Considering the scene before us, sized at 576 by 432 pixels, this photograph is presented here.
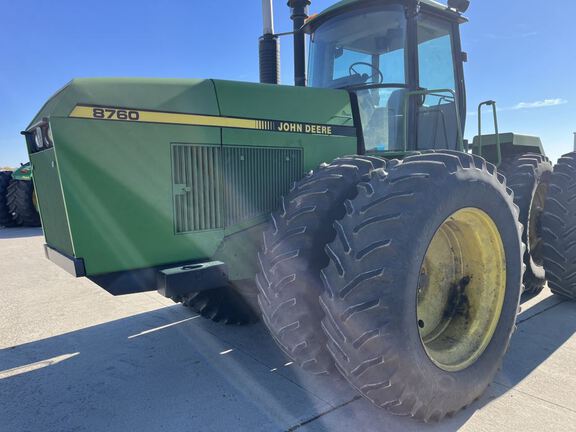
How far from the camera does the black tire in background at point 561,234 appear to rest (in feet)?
13.8

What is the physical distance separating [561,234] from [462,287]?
80.6 inches

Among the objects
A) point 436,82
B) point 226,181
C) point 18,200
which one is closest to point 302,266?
point 226,181

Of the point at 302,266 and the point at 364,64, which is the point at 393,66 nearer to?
the point at 364,64

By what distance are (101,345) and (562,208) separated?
453 centimetres

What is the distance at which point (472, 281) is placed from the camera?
287 centimetres

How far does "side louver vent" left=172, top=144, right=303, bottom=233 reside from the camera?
8.80 ft

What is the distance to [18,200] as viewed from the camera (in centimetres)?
1259

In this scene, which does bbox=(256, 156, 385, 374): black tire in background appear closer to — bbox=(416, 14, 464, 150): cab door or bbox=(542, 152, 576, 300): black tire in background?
bbox=(416, 14, 464, 150): cab door

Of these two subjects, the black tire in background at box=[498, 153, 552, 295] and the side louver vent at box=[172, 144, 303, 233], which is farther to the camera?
the black tire in background at box=[498, 153, 552, 295]

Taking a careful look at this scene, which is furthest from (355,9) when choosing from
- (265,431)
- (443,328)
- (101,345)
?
(101,345)

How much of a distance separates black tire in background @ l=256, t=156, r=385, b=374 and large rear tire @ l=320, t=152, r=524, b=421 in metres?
0.22

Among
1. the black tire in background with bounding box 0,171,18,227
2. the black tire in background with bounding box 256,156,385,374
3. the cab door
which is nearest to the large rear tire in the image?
the black tire in background with bounding box 256,156,385,374

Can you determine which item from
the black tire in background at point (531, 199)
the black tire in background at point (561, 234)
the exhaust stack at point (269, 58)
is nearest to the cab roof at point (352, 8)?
the exhaust stack at point (269, 58)

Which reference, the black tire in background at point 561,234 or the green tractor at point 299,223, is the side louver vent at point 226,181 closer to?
the green tractor at point 299,223
